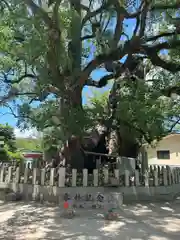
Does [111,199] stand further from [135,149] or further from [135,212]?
[135,149]

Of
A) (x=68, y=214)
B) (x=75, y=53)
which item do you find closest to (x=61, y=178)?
(x=68, y=214)

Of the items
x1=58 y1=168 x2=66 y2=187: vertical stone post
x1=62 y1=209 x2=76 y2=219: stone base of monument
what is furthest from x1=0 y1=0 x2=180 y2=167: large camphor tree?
x1=62 y1=209 x2=76 y2=219: stone base of monument

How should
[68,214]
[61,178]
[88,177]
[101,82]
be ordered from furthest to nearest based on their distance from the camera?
[101,82]
[88,177]
[61,178]
[68,214]

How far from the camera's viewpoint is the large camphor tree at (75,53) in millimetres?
4969

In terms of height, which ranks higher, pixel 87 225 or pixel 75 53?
pixel 75 53

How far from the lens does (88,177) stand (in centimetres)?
625

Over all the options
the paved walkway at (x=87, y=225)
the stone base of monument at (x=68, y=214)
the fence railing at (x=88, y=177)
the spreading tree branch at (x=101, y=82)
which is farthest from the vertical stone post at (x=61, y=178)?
the spreading tree branch at (x=101, y=82)

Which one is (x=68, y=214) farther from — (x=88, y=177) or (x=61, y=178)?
(x=88, y=177)

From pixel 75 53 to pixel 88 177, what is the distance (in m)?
3.47

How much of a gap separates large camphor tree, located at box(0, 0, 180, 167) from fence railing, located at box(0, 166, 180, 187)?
0.91 m

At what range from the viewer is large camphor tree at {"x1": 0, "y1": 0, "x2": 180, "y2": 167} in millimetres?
4969

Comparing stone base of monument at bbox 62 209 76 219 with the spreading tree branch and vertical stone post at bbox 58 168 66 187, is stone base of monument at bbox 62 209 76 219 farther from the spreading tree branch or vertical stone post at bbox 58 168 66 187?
the spreading tree branch

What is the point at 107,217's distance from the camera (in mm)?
4379

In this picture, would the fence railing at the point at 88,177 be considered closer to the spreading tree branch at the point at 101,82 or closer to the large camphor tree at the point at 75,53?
the large camphor tree at the point at 75,53
